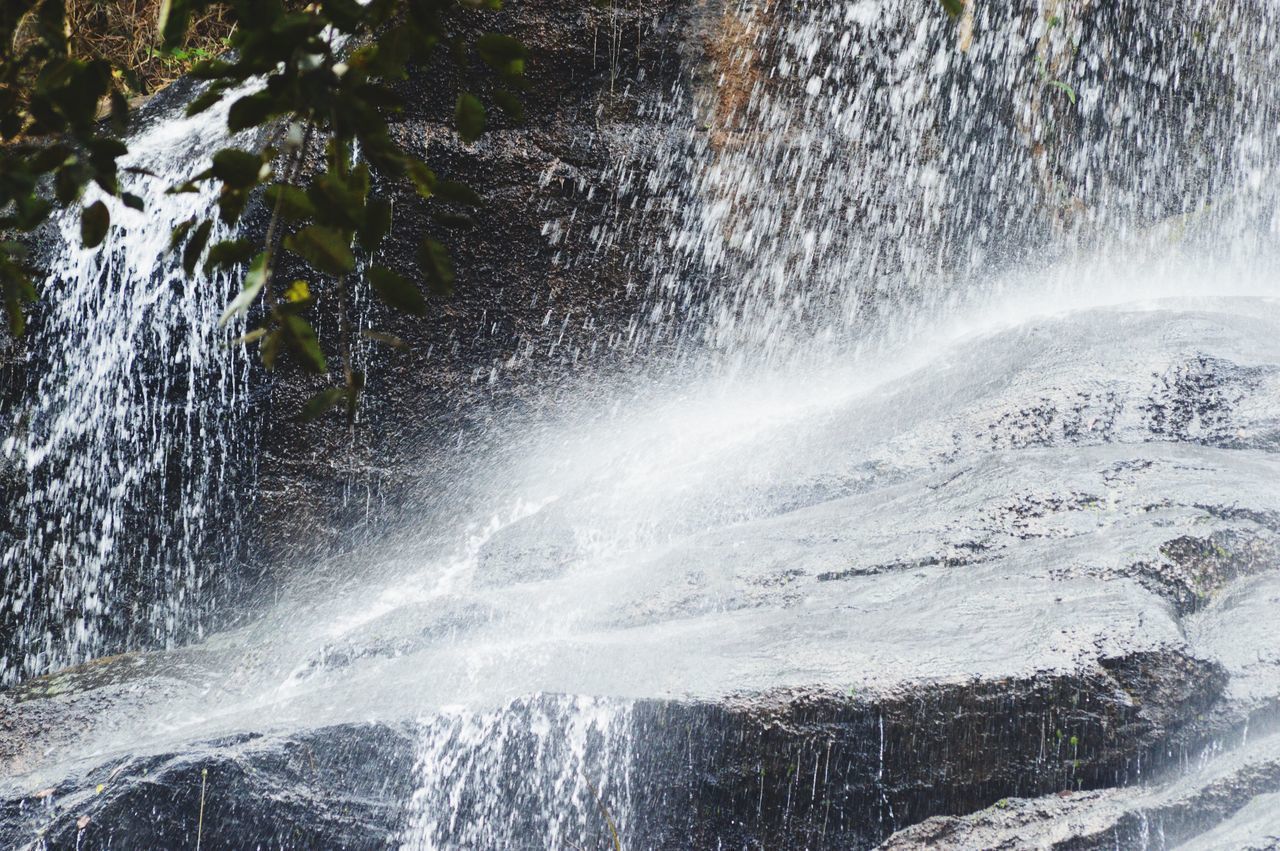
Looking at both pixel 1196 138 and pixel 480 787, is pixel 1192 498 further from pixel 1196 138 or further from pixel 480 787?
pixel 1196 138

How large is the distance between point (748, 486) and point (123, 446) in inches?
127

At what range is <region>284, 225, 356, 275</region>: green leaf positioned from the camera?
977 mm

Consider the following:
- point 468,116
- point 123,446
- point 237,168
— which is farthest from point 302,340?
point 123,446

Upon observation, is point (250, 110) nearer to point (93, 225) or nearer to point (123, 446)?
point (93, 225)

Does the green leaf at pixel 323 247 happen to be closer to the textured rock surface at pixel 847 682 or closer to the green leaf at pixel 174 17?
the green leaf at pixel 174 17

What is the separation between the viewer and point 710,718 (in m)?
2.63

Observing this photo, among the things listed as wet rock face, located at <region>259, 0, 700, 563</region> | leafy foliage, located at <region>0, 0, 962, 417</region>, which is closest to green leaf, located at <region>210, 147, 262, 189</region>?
leafy foliage, located at <region>0, 0, 962, 417</region>

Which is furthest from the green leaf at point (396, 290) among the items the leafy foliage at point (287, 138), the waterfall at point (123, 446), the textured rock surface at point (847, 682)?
the waterfall at point (123, 446)

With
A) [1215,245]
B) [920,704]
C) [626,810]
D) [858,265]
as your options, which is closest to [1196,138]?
[1215,245]

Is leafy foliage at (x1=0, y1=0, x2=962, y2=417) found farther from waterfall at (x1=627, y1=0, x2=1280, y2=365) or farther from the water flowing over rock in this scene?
waterfall at (x1=627, y1=0, x2=1280, y2=365)

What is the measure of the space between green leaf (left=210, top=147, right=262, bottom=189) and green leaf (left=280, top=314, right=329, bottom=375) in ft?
0.48

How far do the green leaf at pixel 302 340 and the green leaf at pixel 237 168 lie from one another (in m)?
0.15

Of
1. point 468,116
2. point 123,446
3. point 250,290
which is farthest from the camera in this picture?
point 123,446

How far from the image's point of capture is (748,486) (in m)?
4.03
